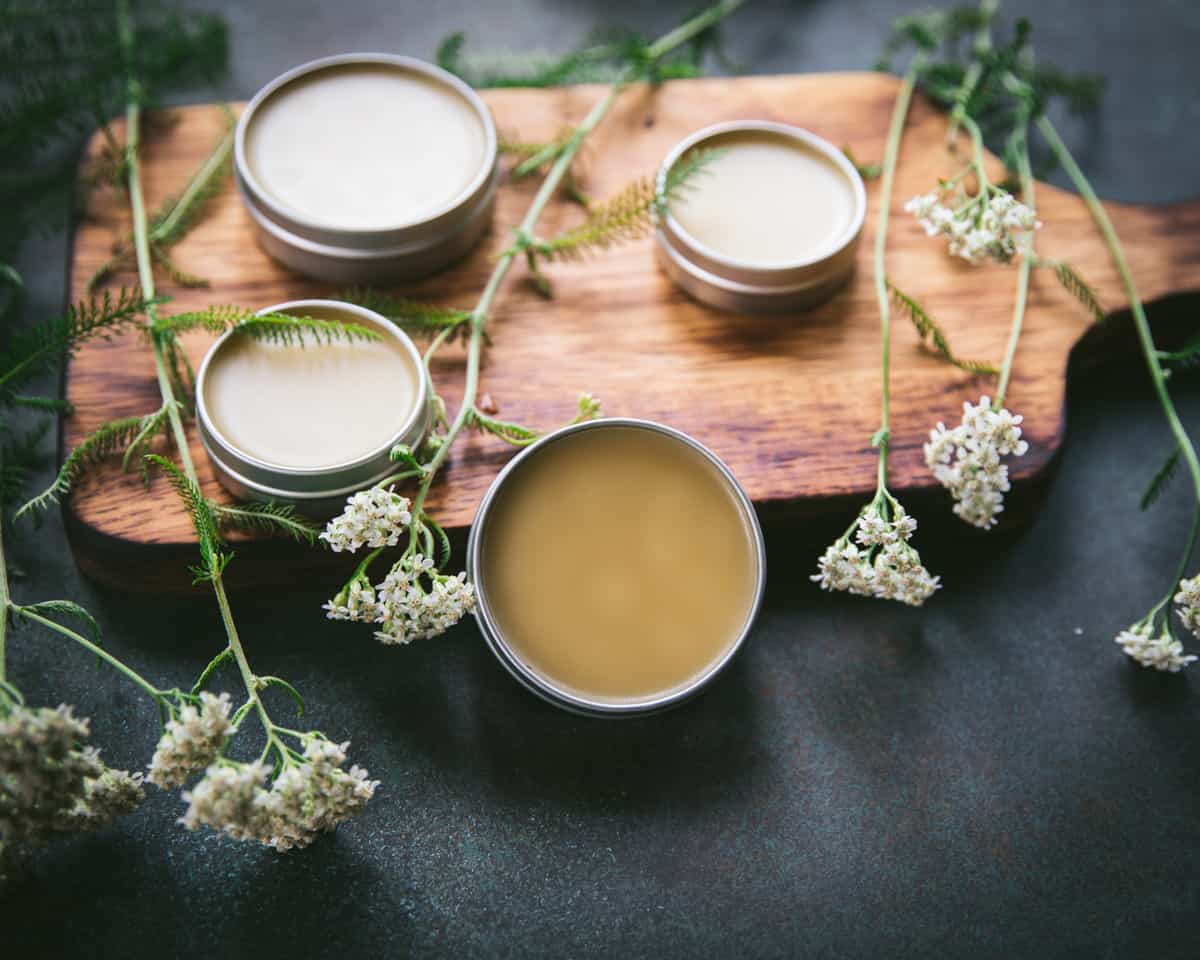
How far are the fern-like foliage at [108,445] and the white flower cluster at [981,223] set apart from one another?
707mm

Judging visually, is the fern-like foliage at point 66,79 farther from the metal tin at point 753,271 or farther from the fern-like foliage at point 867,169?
the fern-like foliage at point 867,169

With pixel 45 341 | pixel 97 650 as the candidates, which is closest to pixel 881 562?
pixel 97 650

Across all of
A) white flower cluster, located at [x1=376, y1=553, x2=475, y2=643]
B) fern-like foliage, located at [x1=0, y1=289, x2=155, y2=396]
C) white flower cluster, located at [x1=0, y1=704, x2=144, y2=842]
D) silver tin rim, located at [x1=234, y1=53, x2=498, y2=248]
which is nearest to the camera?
white flower cluster, located at [x1=0, y1=704, x2=144, y2=842]

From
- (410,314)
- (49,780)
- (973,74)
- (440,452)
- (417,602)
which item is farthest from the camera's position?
(973,74)

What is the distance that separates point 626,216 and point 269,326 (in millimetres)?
345

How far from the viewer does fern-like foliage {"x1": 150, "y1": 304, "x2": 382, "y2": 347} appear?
90 cm

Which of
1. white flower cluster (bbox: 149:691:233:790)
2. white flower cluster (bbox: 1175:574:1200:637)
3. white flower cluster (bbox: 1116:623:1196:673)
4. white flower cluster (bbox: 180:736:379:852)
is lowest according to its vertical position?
white flower cluster (bbox: 1116:623:1196:673)

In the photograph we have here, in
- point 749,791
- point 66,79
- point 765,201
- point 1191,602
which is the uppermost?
point 66,79

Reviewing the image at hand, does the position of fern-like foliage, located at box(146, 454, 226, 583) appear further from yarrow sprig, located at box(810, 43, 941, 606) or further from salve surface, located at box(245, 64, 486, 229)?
yarrow sprig, located at box(810, 43, 941, 606)

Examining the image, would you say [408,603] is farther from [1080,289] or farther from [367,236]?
[1080,289]

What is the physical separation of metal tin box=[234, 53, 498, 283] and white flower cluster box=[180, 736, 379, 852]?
0.48 m

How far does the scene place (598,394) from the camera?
101cm

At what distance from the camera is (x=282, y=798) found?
0.71 metres

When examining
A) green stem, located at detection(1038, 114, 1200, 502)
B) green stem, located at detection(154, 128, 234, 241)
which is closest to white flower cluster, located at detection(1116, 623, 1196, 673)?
green stem, located at detection(1038, 114, 1200, 502)
